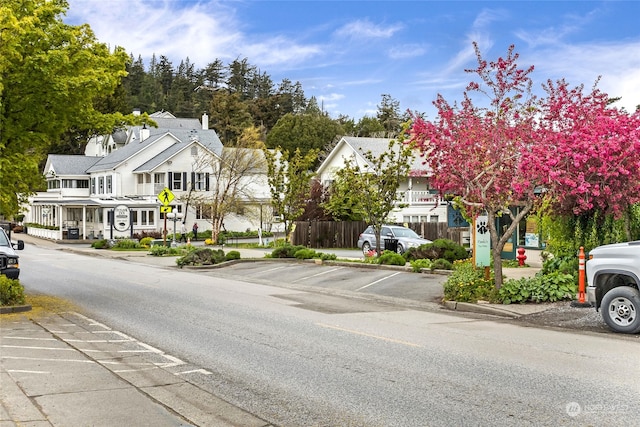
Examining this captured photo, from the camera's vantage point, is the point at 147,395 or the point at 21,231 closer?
the point at 147,395

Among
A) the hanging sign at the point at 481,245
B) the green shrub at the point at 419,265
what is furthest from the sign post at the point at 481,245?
the green shrub at the point at 419,265

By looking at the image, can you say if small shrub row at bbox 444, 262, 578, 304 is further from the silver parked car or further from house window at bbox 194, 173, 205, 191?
house window at bbox 194, 173, 205, 191

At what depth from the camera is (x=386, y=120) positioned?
97.3m

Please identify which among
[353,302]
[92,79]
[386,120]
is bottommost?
[353,302]

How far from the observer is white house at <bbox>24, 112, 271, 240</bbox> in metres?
58.4

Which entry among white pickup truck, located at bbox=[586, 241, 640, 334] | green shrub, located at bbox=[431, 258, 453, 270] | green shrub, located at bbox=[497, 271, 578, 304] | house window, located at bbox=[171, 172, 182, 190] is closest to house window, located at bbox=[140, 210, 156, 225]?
house window, located at bbox=[171, 172, 182, 190]

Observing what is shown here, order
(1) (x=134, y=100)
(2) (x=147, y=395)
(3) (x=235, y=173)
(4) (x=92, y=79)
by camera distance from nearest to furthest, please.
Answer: (2) (x=147, y=395) → (4) (x=92, y=79) → (3) (x=235, y=173) → (1) (x=134, y=100)

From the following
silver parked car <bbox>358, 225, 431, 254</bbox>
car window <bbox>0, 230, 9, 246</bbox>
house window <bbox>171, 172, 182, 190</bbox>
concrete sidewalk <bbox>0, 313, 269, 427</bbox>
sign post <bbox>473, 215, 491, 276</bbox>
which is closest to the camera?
concrete sidewalk <bbox>0, 313, 269, 427</bbox>

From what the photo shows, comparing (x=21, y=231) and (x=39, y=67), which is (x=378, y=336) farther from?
(x=21, y=231)

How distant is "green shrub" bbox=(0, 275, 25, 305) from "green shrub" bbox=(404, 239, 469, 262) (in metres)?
14.8

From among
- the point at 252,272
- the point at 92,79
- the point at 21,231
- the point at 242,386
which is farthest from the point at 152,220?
the point at 242,386

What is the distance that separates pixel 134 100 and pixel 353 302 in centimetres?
10415

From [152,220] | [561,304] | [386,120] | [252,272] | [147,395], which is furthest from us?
[386,120]

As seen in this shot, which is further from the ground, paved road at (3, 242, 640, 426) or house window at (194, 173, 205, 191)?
house window at (194, 173, 205, 191)
